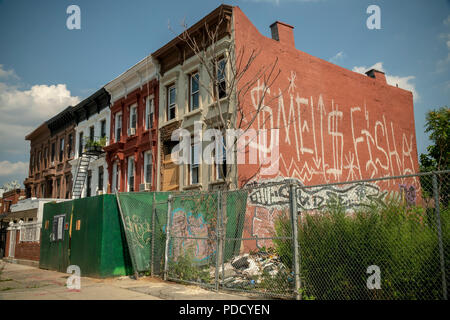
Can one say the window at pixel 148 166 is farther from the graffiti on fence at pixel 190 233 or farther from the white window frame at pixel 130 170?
the graffiti on fence at pixel 190 233

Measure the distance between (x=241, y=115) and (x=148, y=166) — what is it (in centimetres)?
762

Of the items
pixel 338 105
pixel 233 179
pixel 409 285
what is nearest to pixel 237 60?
pixel 233 179

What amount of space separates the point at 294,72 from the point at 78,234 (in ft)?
38.1

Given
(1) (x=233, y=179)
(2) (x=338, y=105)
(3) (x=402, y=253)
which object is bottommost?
(3) (x=402, y=253)

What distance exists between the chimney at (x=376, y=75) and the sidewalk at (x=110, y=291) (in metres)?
18.2

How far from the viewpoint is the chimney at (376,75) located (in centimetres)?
2275

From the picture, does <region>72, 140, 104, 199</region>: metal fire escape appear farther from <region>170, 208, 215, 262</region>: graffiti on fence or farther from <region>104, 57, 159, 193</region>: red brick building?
<region>170, 208, 215, 262</region>: graffiti on fence

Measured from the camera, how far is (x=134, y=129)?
2138 cm

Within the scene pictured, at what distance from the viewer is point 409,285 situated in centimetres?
624

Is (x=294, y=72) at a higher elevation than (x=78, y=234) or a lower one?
higher

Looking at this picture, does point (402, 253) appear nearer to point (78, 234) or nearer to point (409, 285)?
point (409, 285)

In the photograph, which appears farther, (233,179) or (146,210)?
(233,179)

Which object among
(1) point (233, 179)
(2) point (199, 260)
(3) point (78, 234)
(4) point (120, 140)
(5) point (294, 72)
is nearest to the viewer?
(2) point (199, 260)

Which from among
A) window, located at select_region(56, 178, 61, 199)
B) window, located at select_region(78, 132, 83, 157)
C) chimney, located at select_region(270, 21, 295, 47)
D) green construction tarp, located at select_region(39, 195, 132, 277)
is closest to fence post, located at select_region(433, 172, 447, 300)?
green construction tarp, located at select_region(39, 195, 132, 277)
